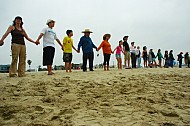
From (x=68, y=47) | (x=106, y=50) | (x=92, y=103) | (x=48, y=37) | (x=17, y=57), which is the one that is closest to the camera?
(x=92, y=103)

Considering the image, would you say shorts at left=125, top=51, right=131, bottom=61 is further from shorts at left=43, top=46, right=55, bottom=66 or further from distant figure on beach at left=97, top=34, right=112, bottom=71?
shorts at left=43, top=46, right=55, bottom=66

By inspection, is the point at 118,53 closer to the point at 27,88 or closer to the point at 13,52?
the point at 13,52

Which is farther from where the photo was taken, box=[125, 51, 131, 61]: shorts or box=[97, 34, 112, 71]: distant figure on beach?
box=[125, 51, 131, 61]: shorts

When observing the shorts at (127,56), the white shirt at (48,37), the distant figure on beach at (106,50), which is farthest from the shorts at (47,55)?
the shorts at (127,56)

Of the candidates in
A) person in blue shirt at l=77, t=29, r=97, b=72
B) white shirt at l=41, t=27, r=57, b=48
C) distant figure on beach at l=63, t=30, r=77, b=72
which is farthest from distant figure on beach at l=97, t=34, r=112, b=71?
white shirt at l=41, t=27, r=57, b=48

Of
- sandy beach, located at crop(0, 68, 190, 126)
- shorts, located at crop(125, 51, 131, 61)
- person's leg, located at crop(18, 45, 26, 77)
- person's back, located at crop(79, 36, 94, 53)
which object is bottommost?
sandy beach, located at crop(0, 68, 190, 126)

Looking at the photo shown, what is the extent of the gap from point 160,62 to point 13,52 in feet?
36.6

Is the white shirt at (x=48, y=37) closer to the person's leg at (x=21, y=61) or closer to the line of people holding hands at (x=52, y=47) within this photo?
the line of people holding hands at (x=52, y=47)

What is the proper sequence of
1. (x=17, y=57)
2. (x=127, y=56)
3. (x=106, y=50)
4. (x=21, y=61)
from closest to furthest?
1. (x=17, y=57)
2. (x=21, y=61)
3. (x=106, y=50)
4. (x=127, y=56)

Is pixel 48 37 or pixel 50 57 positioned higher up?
pixel 48 37

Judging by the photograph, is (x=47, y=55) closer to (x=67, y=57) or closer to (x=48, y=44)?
(x=48, y=44)

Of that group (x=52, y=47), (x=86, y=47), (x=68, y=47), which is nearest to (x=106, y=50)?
(x=86, y=47)

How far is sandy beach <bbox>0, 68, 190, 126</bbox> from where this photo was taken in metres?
2.85

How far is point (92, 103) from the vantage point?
3.42 metres
